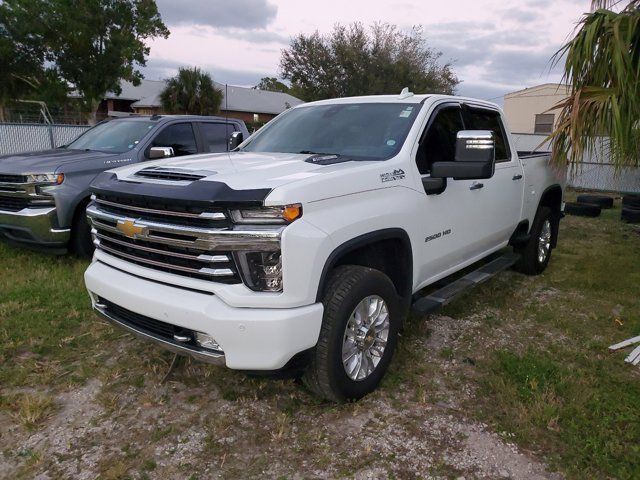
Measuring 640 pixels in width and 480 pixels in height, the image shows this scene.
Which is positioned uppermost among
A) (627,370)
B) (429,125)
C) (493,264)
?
(429,125)

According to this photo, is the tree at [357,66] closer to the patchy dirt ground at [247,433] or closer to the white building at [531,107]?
the white building at [531,107]

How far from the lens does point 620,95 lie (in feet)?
16.0

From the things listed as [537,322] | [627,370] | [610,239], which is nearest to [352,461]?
[627,370]

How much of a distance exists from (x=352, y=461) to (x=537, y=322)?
268cm

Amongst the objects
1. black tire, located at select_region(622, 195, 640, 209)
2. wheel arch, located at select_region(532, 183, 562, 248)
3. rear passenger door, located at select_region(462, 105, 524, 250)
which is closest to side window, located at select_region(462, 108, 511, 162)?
rear passenger door, located at select_region(462, 105, 524, 250)

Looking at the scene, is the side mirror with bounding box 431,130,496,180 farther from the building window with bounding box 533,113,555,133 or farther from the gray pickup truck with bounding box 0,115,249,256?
the building window with bounding box 533,113,555,133

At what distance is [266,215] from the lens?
254 cm

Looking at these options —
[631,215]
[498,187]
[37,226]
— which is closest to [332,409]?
[498,187]

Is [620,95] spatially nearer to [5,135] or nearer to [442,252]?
[442,252]

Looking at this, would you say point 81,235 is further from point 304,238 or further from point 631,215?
point 631,215

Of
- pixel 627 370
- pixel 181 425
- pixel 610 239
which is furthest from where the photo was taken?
pixel 610 239

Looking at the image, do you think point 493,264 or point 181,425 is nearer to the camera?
point 181,425

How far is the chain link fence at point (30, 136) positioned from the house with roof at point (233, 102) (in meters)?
26.0

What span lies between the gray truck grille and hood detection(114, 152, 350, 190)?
7.4 inches
